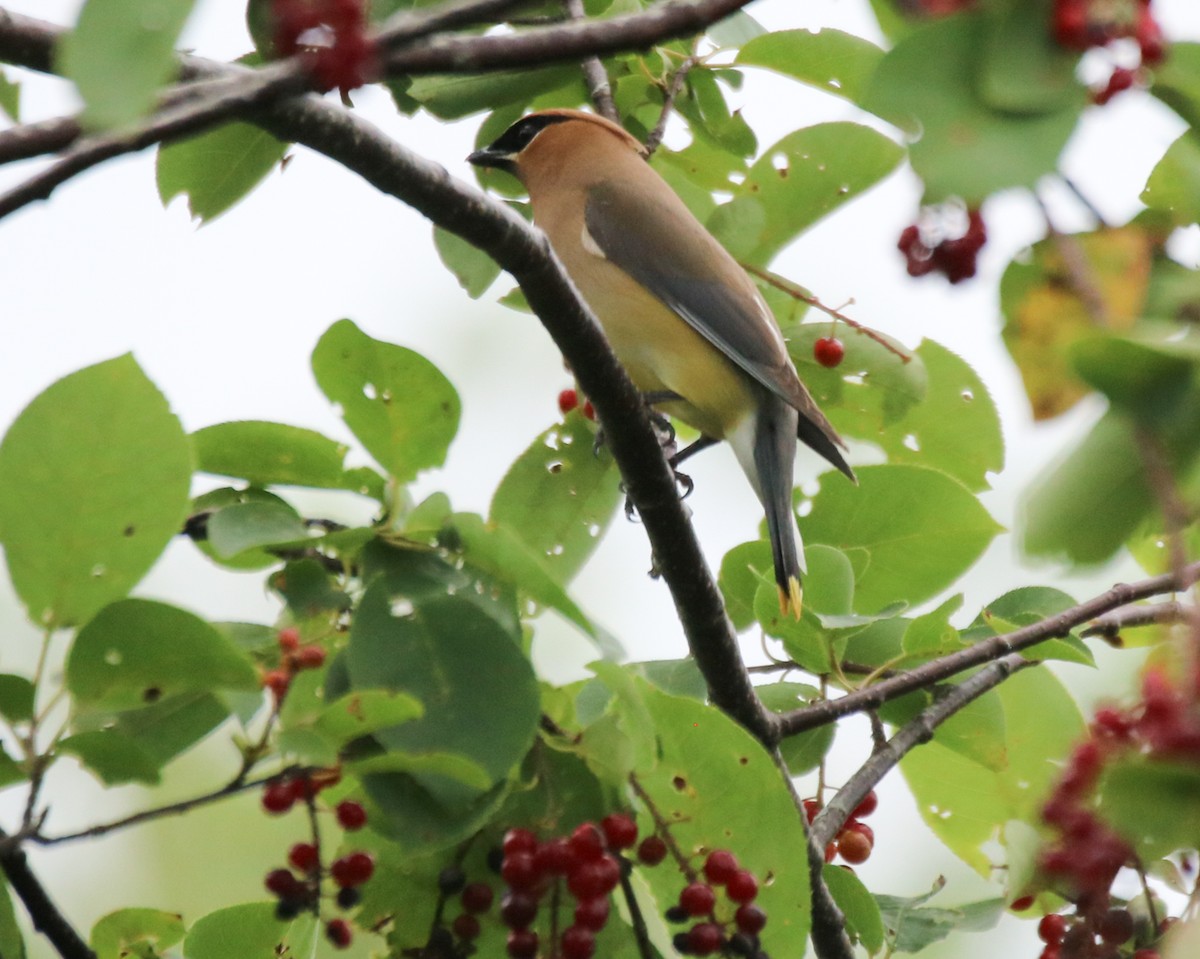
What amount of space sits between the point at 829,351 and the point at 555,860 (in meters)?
1.62

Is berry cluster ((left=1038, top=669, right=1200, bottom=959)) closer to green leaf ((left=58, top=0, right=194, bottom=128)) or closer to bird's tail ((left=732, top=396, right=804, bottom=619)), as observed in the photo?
green leaf ((left=58, top=0, right=194, bottom=128))

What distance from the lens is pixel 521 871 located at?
1.80 metres

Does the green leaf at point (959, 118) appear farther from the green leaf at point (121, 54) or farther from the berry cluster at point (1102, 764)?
the green leaf at point (121, 54)

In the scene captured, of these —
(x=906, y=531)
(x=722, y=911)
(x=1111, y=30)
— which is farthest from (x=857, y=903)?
(x=1111, y=30)

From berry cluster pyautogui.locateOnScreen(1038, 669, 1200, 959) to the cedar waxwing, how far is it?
6.91 ft

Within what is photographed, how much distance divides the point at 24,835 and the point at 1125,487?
112 centimetres

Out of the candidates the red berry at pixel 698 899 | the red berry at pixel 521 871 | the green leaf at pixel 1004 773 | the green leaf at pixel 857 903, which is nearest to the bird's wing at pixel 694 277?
the green leaf at pixel 1004 773

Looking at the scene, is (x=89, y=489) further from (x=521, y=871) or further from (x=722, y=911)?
(x=722, y=911)

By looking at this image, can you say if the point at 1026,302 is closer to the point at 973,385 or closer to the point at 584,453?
the point at 584,453

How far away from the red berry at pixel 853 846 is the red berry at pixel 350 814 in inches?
40.9

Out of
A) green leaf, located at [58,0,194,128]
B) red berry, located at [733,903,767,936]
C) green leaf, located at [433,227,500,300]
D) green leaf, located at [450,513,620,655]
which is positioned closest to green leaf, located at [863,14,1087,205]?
green leaf, located at [58,0,194,128]

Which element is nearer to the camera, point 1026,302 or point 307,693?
point 1026,302

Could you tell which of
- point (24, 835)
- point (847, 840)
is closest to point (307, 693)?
point (24, 835)

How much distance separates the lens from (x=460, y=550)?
1.78 metres
